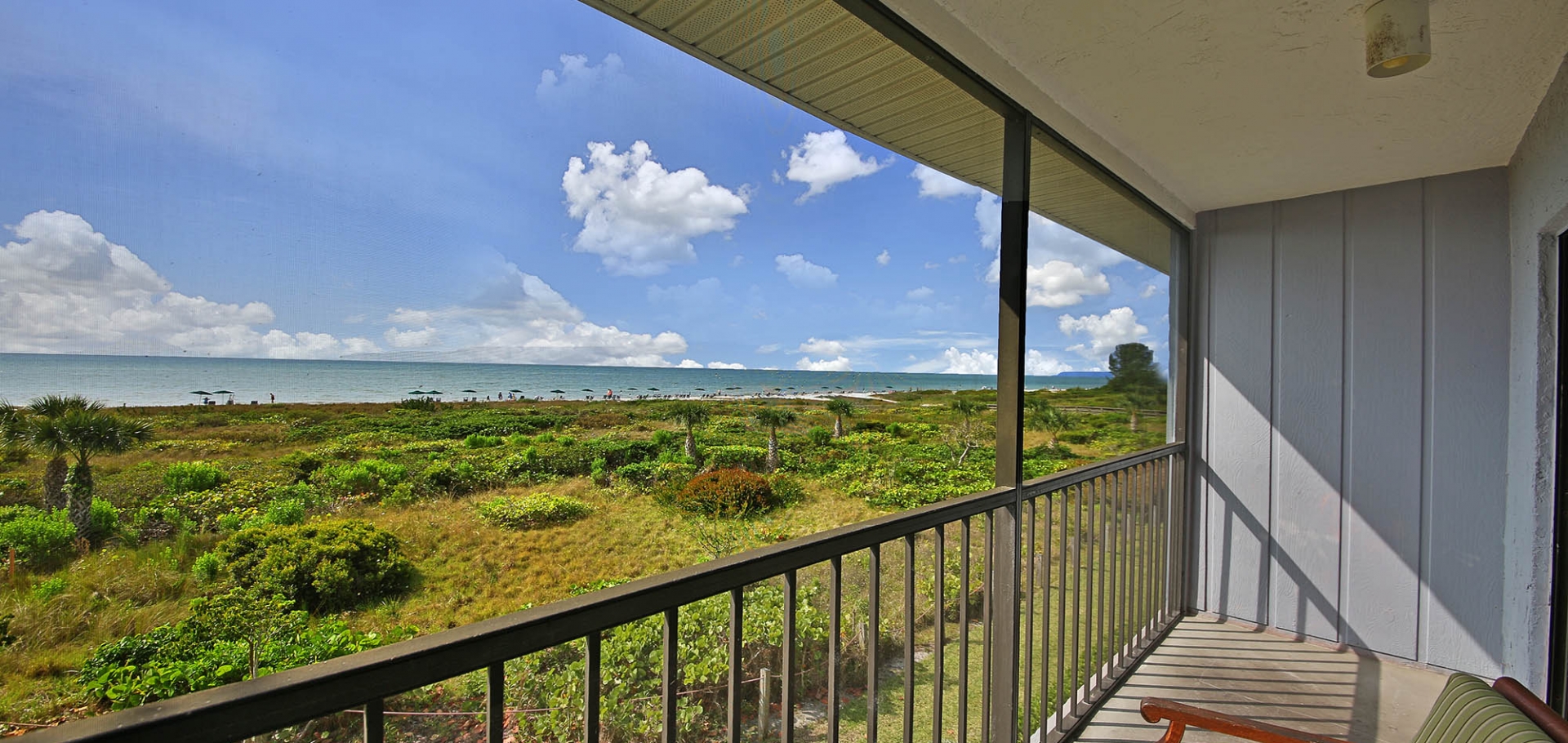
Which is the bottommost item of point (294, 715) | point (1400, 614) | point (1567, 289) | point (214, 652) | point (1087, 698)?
point (1087, 698)

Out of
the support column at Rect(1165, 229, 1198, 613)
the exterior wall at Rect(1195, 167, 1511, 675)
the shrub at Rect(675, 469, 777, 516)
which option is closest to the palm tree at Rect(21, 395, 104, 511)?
the shrub at Rect(675, 469, 777, 516)

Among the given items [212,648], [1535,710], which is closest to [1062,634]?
[1535,710]

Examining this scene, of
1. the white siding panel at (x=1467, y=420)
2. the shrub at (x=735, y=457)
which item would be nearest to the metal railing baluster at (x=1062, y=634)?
the shrub at (x=735, y=457)

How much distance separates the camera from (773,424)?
2.91 metres

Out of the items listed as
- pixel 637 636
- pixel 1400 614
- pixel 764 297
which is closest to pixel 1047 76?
pixel 764 297

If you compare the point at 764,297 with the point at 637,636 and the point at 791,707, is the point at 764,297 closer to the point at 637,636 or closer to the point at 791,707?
the point at 637,636

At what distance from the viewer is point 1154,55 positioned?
5.58 ft

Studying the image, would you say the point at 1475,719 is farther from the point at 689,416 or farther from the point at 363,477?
the point at 363,477

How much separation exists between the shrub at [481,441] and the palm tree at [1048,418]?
193cm

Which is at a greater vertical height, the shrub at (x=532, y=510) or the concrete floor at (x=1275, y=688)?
the shrub at (x=532, y=510)

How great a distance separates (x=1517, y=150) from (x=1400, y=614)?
1925 mm

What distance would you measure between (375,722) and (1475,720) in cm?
180

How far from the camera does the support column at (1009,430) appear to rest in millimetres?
1823

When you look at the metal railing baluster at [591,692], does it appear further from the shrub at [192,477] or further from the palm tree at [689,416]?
the palm tree at [689,416]
